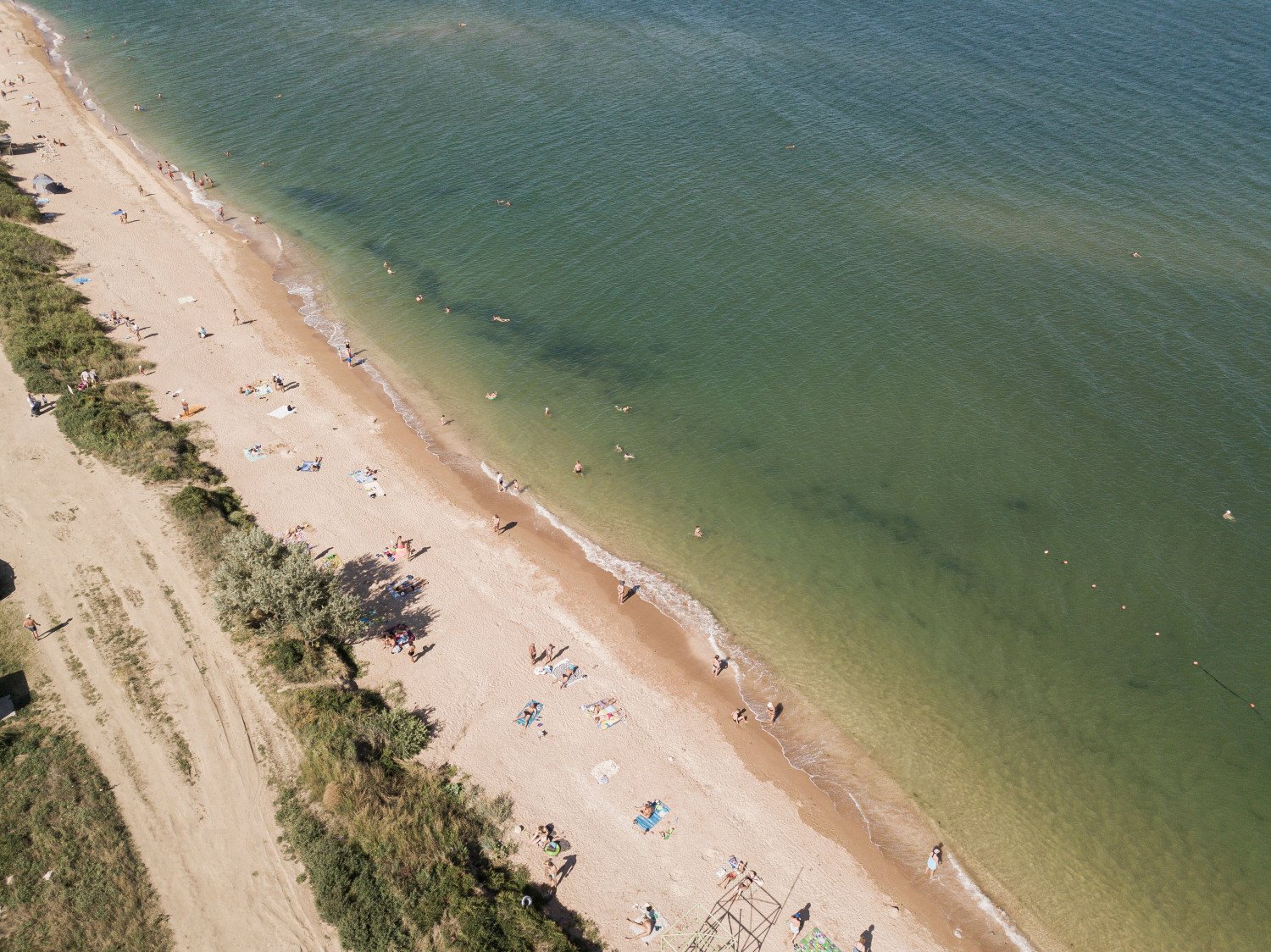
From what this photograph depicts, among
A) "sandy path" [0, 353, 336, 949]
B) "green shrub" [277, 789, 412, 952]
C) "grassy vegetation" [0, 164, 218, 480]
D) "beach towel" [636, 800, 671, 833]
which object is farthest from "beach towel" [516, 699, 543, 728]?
"grassy vegetation" [0, 164, 218, 480]

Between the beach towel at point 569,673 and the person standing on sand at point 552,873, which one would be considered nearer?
the person standing on sand at point 552,873

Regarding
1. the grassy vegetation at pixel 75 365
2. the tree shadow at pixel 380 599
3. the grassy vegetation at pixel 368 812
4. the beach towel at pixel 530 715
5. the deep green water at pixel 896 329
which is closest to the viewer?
the grassy vegetation at pixel 368 812

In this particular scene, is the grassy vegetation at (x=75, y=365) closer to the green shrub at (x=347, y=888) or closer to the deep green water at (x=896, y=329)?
the deep green water at (x=896, y=329)

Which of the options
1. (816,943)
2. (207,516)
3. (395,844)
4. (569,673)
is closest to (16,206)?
(207,516)

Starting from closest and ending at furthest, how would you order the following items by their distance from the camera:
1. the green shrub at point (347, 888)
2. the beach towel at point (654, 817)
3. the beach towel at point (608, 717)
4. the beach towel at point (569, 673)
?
the green shrub at point (347, 888)
the beach towel at point (654, 817)
the beach towel at point (608, 717)
the beach towel at point (569, 673)

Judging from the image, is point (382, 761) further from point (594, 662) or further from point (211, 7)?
point (211, 7)

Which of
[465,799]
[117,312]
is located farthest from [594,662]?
[117,312]

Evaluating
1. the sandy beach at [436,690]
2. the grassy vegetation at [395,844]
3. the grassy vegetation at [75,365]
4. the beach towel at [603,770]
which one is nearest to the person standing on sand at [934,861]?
the sandy beach at [436,690]

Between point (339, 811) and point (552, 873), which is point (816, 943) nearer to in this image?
point (552, 873)
